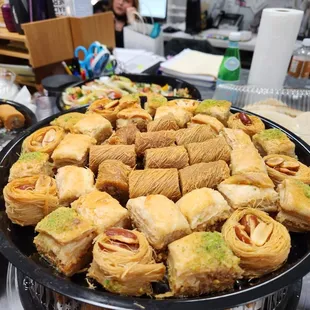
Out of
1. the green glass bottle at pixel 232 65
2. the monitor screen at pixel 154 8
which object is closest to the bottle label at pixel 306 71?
the green glass bottle at pixel 232 65

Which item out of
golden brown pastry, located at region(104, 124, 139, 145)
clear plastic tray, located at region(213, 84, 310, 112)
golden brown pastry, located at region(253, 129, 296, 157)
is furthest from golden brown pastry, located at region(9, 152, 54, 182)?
clear plastic tray, located at region(213, 84, 310, 112)

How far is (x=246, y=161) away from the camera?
1.10 metres

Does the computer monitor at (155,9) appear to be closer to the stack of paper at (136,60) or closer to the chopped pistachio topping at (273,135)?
the stack of paper at (136,60)

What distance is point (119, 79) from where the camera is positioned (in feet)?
8.05

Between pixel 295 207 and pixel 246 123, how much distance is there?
21.2 inches

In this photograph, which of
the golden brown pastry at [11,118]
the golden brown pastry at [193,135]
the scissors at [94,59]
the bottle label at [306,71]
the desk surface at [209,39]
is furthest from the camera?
the desk surface at [209,39]

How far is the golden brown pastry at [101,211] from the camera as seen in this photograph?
89 cm

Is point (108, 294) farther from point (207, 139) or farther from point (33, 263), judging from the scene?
point (207, 139)

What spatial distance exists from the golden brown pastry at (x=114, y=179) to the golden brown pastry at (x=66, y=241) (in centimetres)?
17

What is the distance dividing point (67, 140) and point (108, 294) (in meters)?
0.67

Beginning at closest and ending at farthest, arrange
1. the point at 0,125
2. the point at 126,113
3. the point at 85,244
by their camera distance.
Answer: the point at 85,244 < the point at 126,113 < the point at 0,125

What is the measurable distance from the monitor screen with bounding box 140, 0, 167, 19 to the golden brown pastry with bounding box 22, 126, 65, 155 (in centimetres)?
405

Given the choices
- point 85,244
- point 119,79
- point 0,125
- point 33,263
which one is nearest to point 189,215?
point 85,244

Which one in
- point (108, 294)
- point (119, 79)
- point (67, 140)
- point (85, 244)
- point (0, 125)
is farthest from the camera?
point (119, 79)
